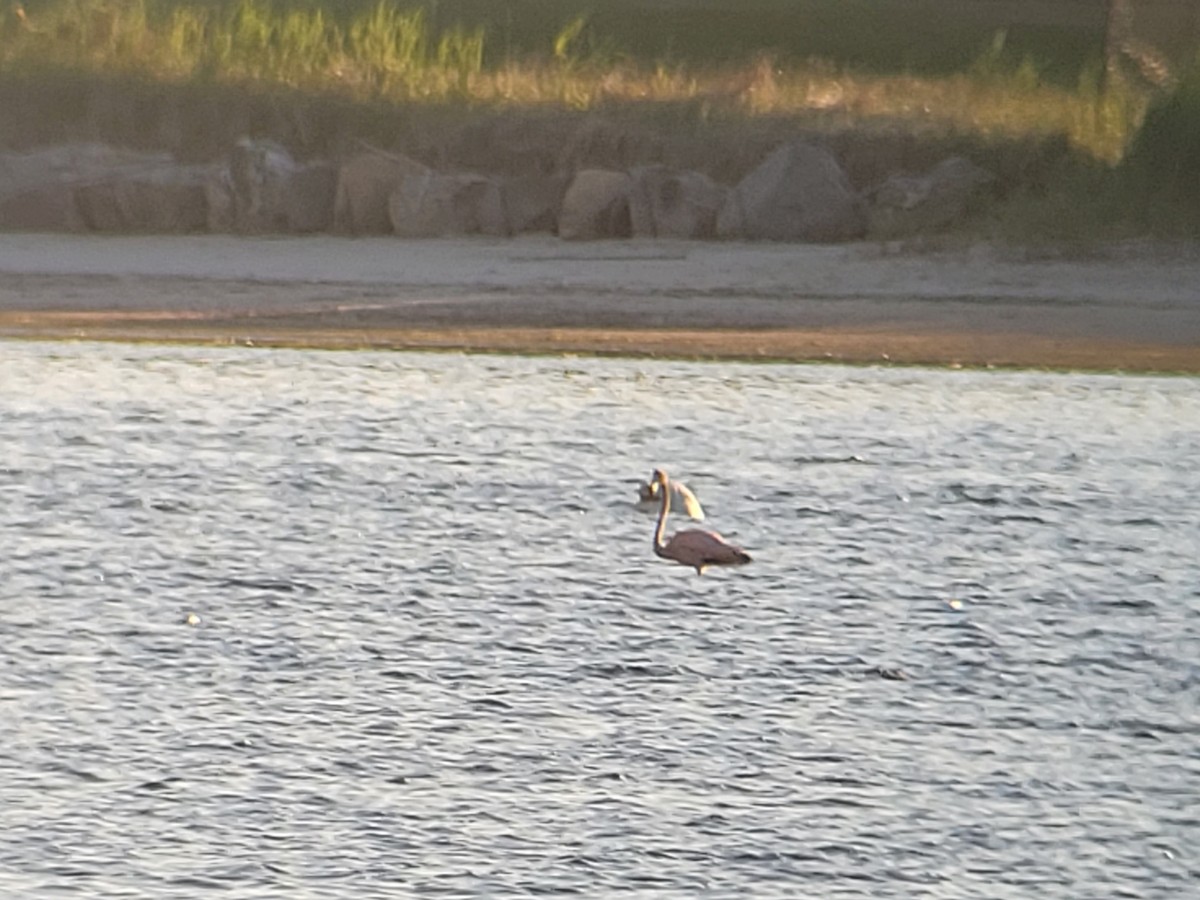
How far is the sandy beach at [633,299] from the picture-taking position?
13.6 metres

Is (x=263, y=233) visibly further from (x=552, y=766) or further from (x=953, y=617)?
(x=552, y=766)

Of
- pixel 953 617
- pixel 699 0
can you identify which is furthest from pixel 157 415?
pixel 699 0

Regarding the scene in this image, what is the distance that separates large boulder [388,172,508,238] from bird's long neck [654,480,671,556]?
6861 millimetres

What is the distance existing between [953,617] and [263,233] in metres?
8.63

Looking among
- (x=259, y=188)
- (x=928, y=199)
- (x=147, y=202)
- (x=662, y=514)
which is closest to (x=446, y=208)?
(x=259, y=188)

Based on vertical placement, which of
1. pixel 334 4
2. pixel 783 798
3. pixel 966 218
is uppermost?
pixel 334 4

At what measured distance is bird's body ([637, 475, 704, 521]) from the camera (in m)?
9.45

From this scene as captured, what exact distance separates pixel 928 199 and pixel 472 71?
11.6 feet

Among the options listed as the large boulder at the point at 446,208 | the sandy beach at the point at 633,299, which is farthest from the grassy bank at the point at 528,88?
the sandy beach at the point at 633,299

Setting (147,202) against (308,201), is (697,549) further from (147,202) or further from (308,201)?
(147,202)

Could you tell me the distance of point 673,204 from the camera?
52.1 ft

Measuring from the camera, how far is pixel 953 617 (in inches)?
328

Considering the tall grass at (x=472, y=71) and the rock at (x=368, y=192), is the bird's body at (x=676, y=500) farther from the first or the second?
the tall grass at (x=472, y=71)

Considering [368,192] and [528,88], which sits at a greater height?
A: [528,88]
